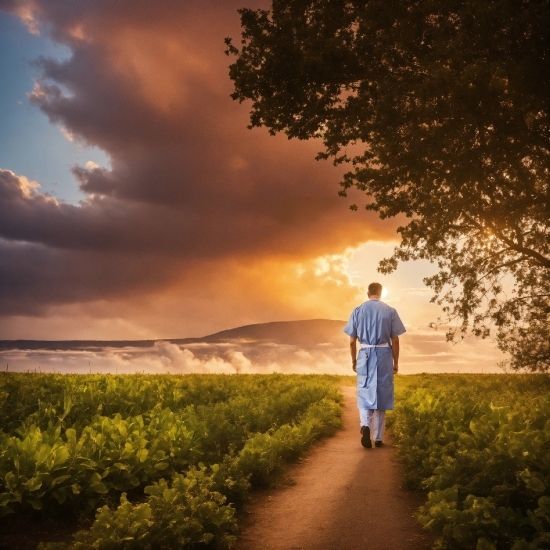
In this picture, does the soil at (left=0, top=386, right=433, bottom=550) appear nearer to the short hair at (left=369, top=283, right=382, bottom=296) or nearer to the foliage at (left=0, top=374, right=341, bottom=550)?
the foliage at (left=0, top=374, right=341, bottom=550)

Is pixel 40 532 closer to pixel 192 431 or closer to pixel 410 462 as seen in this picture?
pixel 192 431

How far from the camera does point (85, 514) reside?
660cm

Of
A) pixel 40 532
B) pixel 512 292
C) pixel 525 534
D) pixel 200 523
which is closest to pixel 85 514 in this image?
pixel 40 532

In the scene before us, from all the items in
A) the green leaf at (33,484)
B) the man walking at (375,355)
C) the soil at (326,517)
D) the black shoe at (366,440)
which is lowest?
the soil at (326,517)

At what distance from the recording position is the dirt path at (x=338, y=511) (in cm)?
599

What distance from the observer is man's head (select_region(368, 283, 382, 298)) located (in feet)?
39.4

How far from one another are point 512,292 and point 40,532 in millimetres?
21093

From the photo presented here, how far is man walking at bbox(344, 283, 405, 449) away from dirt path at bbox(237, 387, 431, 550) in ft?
4.18

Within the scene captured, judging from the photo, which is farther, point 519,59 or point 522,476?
point 519,59

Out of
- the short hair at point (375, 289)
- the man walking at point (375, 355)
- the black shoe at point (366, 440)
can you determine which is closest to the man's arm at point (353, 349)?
the man walking at point (375, 355)

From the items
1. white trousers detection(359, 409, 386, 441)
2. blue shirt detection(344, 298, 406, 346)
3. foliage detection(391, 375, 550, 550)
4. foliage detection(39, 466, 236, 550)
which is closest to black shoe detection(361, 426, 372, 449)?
white trousers detection(359, 409, 386, 441)

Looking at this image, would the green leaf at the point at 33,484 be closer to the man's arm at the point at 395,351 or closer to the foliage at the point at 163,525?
the foliage at the point at 163,525

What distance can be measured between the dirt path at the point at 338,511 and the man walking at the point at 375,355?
1275 millimetres

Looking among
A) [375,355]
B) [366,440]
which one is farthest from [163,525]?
[375,355]
